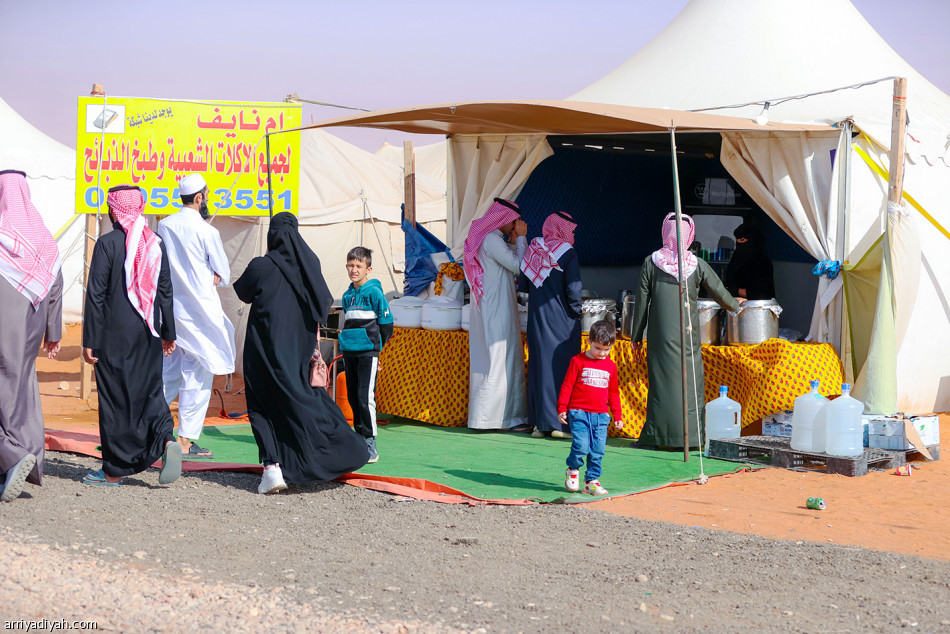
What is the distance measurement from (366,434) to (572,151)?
479 centimetres

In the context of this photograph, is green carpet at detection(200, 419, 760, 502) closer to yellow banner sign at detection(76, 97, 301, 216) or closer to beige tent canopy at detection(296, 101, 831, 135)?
beige tent canopy at detection(296, 101, 831, 135)

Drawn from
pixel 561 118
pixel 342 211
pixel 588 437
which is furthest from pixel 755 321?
pixel 342 211

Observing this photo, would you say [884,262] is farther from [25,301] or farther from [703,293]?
[25,301]

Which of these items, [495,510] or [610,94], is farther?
[610,94]

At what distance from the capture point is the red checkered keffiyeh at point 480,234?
766 cm

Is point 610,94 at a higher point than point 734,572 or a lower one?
higher

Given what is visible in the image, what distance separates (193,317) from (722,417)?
344cm

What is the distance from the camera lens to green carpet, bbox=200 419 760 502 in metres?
5.81

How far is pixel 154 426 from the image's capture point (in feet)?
18.1

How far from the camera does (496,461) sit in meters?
6.61

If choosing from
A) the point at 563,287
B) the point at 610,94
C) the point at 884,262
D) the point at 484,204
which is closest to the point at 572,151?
the point at 610,94

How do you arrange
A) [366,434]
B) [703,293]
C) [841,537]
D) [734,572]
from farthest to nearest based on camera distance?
1. [703,293]
2. [366,434]
3. [841,537]
4. [734,572]

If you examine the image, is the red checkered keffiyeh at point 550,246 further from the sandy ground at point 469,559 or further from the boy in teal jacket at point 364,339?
the sandy ground at point 469,559

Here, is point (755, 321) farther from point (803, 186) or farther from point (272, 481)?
point (272, 481)
